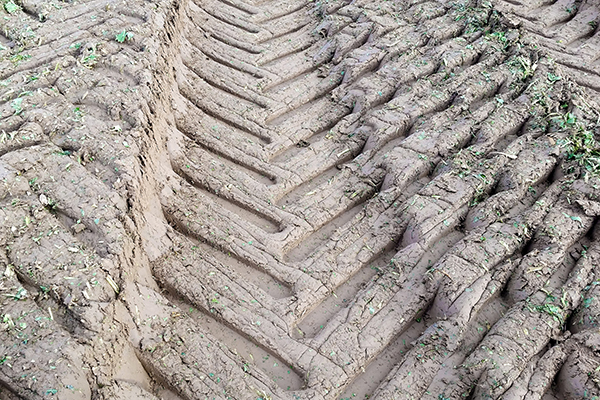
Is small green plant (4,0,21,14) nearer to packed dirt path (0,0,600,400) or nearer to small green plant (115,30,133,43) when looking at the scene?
packed dirt path (0,0,600,400)

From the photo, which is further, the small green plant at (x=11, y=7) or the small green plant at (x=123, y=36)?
the small green plant at (x=11, y=7)

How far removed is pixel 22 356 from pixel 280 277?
1.23 meters

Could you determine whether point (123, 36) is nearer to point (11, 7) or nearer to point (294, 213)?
point (11, 7)

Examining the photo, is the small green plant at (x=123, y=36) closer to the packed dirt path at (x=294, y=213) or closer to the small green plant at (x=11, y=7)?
the packed dirt path at (x=294, y=213)

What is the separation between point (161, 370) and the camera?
2178 millimetres

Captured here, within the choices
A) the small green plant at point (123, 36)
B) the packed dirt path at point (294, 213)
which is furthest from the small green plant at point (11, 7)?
the small green plant at point (123, 36)

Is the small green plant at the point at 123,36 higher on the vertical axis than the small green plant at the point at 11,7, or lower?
higher

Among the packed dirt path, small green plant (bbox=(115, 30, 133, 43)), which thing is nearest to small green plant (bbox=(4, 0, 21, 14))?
the packed dirt path

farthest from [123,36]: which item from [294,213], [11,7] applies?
[294,213]

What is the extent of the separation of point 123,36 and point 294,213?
1.53m

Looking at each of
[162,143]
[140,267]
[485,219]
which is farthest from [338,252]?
[162,143]

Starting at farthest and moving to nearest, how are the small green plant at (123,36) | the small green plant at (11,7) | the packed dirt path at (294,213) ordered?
the small green plant at (11,7) < the small green plant at (123,36) < the packed dirt path at (294,213)

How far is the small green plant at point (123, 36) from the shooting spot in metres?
3.13

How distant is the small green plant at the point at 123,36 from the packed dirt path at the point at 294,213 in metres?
0.04
